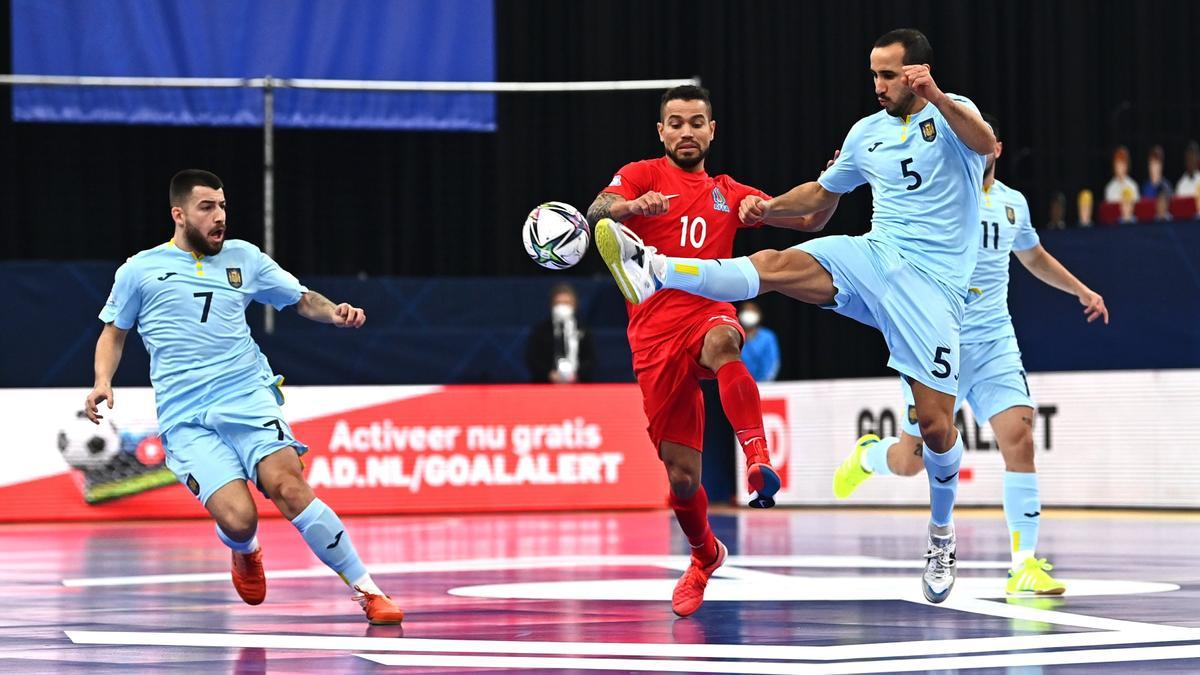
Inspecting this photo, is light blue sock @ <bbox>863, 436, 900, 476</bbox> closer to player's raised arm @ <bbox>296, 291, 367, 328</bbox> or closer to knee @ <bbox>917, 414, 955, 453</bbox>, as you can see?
knee @ <bbox>917, 414, 955, 453</bbox>

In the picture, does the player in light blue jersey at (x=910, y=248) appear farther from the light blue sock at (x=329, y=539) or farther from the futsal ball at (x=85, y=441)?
the futsal ball at (x=85, y=441)

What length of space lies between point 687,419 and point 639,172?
3.96ft

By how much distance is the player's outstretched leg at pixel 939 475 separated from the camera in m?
7.79

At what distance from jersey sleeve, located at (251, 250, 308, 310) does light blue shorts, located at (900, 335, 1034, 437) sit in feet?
10.5

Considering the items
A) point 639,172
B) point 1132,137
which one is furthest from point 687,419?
point 1132,137

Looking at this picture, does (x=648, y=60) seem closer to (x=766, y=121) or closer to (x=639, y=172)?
(x=766, y=121)

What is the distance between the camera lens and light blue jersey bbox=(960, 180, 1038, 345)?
912cm

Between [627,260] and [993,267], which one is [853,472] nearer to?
[993,267]

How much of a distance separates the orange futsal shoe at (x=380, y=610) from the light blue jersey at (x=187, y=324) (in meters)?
1.16

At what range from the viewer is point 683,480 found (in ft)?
26.9

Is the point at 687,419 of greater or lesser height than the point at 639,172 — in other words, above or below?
below

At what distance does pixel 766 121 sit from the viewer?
892 inches

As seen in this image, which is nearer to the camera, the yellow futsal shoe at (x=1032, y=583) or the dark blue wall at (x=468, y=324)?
the yellow futsal shoe at (x=1032, y=583)

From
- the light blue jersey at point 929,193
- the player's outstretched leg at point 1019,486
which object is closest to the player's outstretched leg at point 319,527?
the light blue jersey at point 929,193
